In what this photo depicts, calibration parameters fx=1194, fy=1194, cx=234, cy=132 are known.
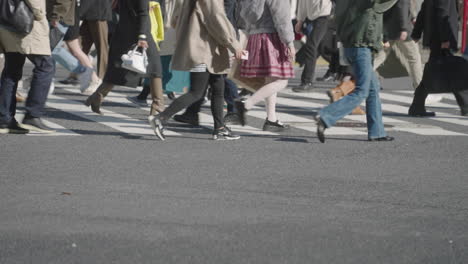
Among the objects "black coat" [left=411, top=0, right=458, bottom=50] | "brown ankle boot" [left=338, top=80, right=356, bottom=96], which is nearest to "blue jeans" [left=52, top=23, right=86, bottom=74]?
"brown ankle boot" [left=338, top=80, right=356, bottom=96]

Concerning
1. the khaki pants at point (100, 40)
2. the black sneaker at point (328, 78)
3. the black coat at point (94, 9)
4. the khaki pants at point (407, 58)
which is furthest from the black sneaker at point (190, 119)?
the black sneaker at point (328, 78)

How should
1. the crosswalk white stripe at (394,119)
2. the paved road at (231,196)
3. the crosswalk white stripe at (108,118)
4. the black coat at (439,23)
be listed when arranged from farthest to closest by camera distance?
the black coat at (439,23) < the crosswalk white stripe at (394,119) < the crosswalk white stripe at (108,118) < the paved road at (231,196)

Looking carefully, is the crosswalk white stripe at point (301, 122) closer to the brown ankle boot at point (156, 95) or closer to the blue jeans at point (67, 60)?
the brown ankle boot at point (156, 95)

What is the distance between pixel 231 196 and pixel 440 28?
19.4ft

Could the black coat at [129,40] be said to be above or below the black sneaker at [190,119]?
above

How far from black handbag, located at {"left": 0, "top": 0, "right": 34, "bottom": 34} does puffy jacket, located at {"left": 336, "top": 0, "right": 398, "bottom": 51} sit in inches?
111

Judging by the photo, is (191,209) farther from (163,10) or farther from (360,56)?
(163,10)

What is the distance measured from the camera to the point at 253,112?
1370 centimetres

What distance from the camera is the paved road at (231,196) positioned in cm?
594

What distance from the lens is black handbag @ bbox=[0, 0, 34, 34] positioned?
1041 centimetres

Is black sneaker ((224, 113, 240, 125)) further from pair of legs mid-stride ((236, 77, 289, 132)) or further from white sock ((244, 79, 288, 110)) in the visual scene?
white sock ((244, 79, 288, 110))

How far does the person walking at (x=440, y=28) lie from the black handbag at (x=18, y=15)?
4661mm

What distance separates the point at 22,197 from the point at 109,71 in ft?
16.3

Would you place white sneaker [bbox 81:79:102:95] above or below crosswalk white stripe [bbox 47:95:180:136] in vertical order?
below
